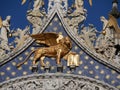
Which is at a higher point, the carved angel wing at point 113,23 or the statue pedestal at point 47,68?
the carved angel wing at point 113,23

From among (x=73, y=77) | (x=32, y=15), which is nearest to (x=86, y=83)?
(x=73, y=77)

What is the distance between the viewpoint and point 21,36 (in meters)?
13.2

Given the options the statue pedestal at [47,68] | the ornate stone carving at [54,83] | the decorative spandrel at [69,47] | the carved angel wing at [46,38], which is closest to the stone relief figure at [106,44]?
the decorative spandrel at [69,47]

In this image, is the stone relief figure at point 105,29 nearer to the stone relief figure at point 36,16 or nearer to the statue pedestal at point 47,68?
the stone relief figure at point 36,16

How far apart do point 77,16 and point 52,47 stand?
0.97m

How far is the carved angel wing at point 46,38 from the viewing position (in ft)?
42.9

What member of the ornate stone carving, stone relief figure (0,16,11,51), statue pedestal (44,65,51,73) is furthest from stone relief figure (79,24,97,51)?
stone relief figure (0,16,11,51)

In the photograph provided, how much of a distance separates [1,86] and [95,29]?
233 centimetres

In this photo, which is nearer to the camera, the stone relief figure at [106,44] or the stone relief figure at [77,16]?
the stone relief figure at [106,44]

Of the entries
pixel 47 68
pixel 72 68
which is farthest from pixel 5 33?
pixel 72 68

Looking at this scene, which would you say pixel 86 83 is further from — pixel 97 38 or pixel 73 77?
pixel 97 38

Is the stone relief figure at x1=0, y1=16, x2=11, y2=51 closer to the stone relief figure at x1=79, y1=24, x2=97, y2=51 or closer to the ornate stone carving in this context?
the ornate stone carving

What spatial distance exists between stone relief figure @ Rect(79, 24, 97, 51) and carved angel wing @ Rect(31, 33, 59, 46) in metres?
0.56

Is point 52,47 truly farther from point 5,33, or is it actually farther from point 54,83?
point 5,33
